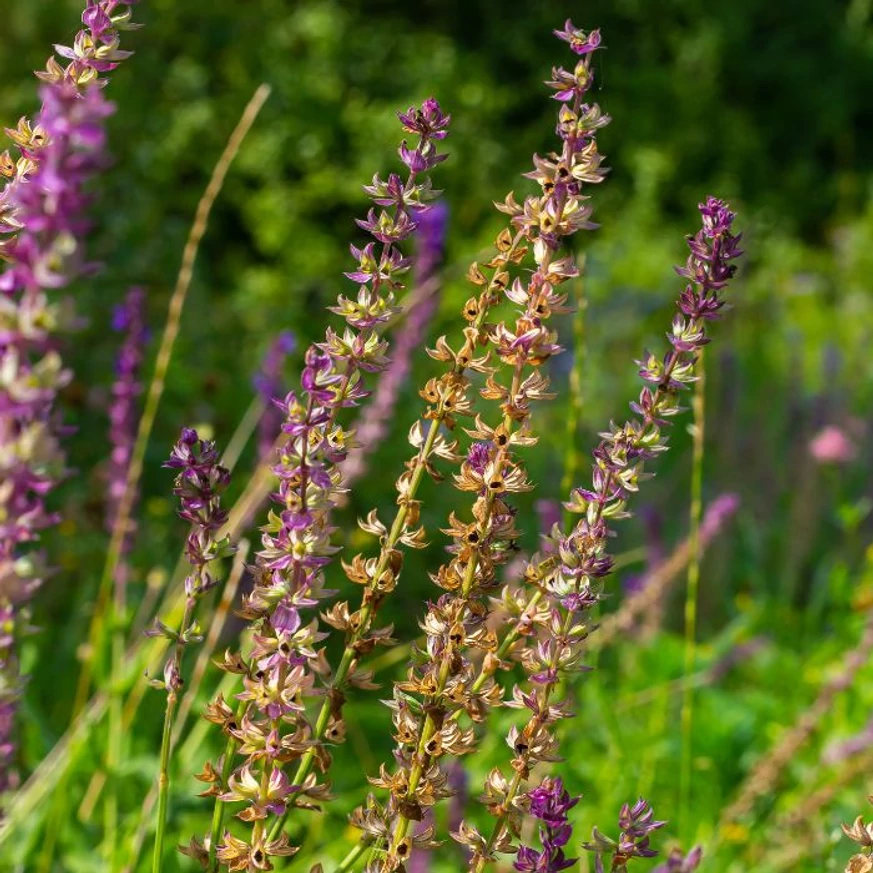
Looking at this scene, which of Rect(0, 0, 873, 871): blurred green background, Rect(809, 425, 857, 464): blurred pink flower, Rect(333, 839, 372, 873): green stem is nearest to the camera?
Rect(333, 839, 372, 873): green stem

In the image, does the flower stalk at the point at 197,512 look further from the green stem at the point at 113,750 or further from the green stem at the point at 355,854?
the green stem at the point at 113,750

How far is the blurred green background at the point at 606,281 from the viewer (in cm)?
307

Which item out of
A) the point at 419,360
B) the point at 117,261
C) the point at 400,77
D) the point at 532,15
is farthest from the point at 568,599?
the point at 532,15

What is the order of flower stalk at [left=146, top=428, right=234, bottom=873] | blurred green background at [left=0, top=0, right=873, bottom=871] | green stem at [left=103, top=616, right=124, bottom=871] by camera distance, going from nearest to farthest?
flower stalk at [left=146, top=428, right=234, bottom=873], green stem at [left=103, top=616, right=124, bottom=871], blurred green background at [left=0, top=0, right=873, bottom=871]

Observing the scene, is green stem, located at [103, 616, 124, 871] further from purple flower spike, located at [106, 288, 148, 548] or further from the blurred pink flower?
the blurred pink flower

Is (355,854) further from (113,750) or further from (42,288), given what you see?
(113,750)

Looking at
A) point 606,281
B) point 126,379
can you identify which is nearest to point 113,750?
point 126,379

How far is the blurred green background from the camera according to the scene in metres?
3.07

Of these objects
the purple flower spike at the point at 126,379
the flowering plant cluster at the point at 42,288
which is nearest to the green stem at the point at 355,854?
the flowering plant cluster at the point at 42,288

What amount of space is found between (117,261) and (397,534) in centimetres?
360

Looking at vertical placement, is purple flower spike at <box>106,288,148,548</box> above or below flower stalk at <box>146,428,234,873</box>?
below

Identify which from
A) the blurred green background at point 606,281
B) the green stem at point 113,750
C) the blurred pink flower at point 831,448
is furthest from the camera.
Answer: the blurred pink flower at point 831,448

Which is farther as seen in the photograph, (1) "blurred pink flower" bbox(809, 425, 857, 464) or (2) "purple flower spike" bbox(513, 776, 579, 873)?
(1) "blurred pink flower" bbox(809, 425, 857, 464)

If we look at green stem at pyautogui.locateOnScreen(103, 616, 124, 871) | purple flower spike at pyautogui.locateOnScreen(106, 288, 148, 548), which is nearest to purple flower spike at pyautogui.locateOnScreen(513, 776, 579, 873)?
green stem at pyautogui.locateOnScreen(103, 616, 124, 871)
